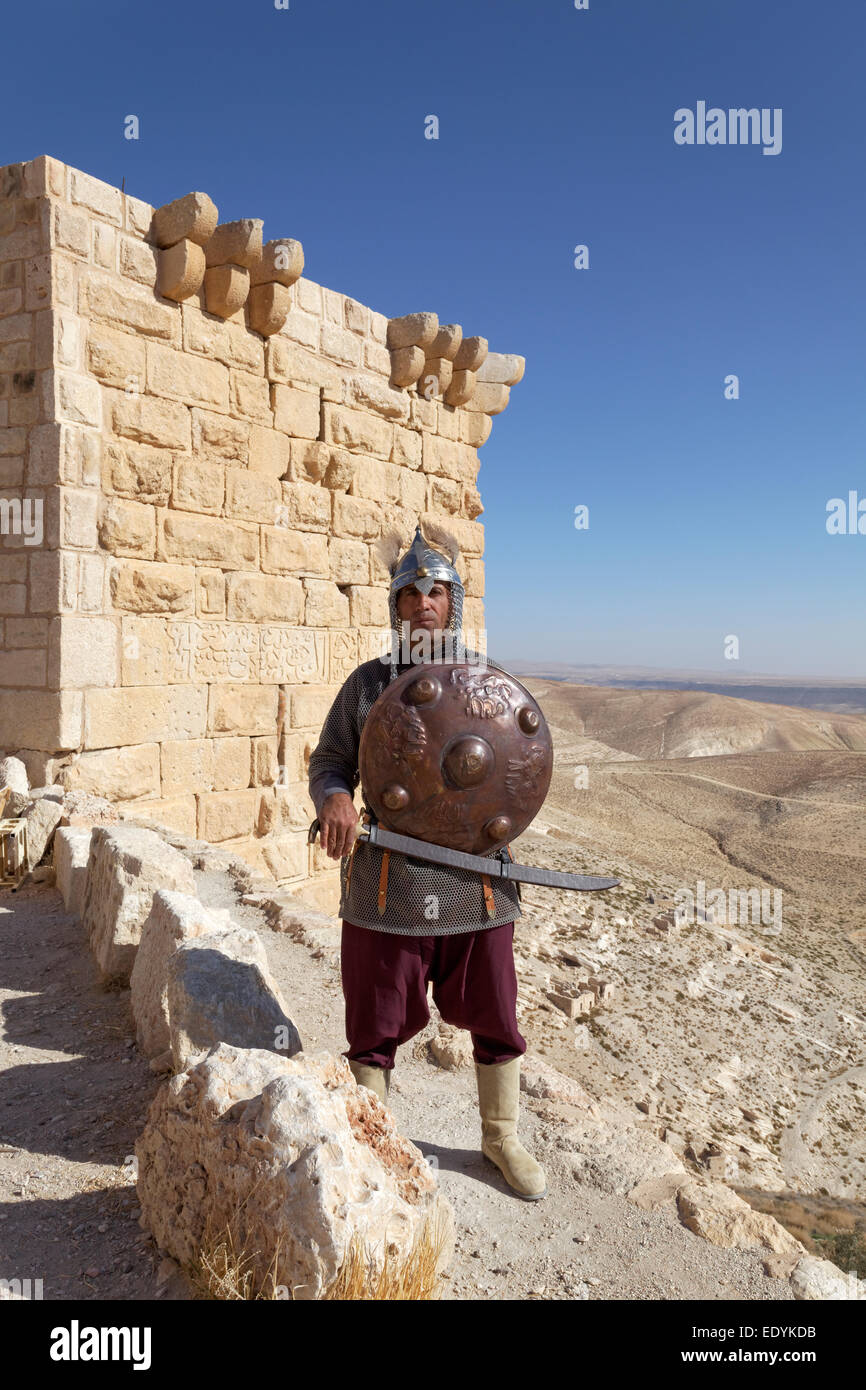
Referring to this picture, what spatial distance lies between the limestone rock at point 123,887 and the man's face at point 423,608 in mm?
1544

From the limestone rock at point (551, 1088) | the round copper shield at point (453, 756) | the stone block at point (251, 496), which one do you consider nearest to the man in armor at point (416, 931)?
the round copper shield at point (453, 756)

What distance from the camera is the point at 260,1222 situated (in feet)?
5.63

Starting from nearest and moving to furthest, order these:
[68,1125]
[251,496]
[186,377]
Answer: [68,1125], [186,377], [251,496]

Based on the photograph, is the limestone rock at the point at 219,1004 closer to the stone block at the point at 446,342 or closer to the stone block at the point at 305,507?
the stone block at the point at 305,507

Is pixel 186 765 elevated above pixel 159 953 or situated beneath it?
elevated above

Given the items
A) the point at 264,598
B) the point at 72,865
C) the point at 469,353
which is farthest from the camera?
the point at 469,353

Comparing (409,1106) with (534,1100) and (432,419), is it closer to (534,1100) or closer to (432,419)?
(534,1100)

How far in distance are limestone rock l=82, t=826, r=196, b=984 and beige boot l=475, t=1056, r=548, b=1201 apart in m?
1.46

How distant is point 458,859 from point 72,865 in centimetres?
247

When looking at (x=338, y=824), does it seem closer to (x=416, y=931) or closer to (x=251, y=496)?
(x=416, y=931)

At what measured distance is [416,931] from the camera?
2.39 meters

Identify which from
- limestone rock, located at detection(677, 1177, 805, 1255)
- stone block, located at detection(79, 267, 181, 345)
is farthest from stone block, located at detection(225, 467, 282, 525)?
limestone rock, located at detection(677, 1177, 805, 1255)

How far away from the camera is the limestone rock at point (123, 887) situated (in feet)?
10.8

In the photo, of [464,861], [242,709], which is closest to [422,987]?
[464,861]
